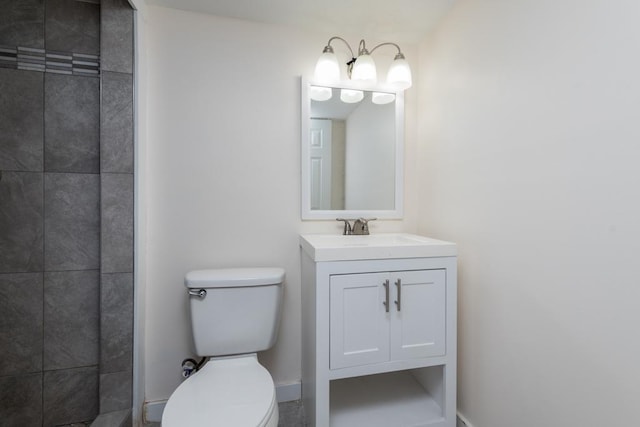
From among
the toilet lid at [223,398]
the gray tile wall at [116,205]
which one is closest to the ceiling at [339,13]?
the gray tile wall at [116,205]

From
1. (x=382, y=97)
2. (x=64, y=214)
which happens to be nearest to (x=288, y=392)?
(x=64, y=214)

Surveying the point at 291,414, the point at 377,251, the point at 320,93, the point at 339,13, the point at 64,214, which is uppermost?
the point at 339,13

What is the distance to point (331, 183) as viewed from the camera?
1.70 metres

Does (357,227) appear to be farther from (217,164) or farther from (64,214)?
(64,214)

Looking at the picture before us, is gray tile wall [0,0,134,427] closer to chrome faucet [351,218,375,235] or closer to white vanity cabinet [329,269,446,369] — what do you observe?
white vanity cabinet [329,269,446,369]

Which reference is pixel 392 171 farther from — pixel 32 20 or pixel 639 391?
pixel 32 20

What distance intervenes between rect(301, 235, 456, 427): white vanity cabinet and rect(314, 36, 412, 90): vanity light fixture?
3.08ft

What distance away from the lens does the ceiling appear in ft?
4.77

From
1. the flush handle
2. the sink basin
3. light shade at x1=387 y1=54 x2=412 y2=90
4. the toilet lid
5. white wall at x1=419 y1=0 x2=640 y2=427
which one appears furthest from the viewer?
light shade at x1=387 y1=54 x2=412 y2=90

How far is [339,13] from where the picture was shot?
5.01 feet

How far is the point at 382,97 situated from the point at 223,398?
176 centimetres

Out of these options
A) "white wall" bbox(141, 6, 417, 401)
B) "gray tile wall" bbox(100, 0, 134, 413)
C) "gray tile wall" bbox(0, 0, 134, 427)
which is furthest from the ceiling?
"gray tile wall" bbox(0, 0, 134, 427)

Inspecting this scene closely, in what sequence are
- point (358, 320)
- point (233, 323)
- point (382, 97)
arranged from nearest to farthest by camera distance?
1. point (358, 320)
2. point (233, 323)
3. point (382, 97)

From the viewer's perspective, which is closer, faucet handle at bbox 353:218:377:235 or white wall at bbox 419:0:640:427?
white wall at bbox 419:0:640:427
